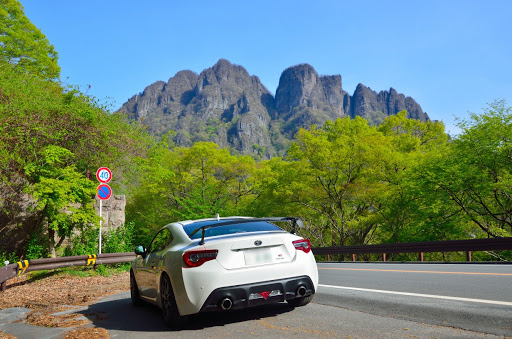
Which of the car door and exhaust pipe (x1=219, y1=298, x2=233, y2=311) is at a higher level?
the car door

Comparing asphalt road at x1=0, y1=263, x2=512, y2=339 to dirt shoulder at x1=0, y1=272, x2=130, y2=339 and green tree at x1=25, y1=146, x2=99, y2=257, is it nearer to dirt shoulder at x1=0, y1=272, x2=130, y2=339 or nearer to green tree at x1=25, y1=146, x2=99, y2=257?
dirt shoulder at x1=0, y1=272, x2=130, y2=339

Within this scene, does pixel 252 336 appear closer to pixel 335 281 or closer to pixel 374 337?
pixel 374 337

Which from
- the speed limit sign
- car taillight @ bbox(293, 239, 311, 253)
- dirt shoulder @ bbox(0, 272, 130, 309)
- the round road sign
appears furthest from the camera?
the speed limit sign

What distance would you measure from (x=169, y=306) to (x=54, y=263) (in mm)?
10017

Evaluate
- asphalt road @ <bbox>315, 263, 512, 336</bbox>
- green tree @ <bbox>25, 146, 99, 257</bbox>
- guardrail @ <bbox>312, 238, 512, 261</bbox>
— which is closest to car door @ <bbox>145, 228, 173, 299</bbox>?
asphalt road @ <bbox>315, 263, 512, 336</bbox>

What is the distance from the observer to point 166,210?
151 ft

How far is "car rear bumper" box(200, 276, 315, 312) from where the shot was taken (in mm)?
5352

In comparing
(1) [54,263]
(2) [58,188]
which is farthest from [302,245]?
(2) [58,188]

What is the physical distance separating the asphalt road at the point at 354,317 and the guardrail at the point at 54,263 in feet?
13.7

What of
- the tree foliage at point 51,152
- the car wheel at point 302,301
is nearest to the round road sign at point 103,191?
the tree foliage at point 51,152

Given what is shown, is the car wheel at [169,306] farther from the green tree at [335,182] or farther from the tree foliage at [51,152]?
the green tree at [335,182]

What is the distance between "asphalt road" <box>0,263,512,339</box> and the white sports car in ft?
1.09

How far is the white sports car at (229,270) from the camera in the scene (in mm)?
5363

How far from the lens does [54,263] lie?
14.1m
